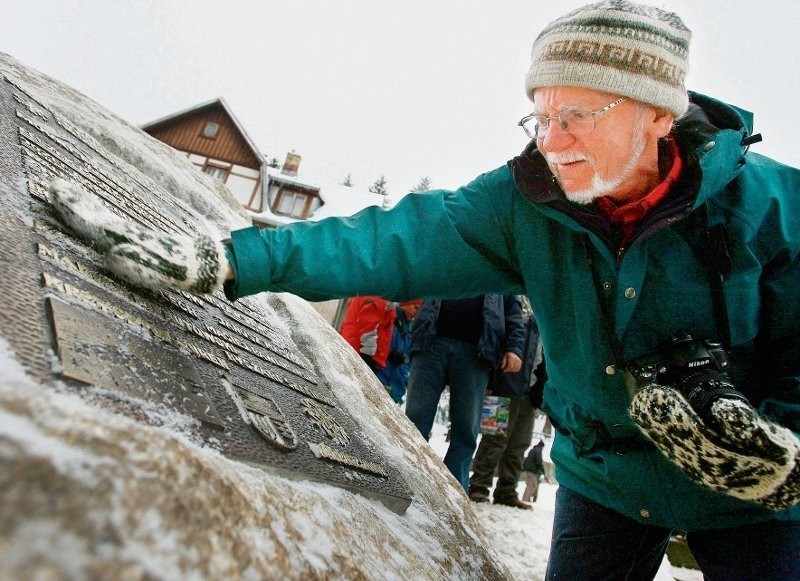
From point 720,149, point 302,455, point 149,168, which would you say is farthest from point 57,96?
point 720,149

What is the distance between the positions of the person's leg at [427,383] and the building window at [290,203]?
48.0 feet

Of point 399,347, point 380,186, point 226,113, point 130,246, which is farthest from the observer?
point 380,186

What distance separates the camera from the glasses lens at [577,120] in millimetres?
1594

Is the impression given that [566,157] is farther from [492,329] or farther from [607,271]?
[492,329]

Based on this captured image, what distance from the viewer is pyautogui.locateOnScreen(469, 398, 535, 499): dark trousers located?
4871 millimetres

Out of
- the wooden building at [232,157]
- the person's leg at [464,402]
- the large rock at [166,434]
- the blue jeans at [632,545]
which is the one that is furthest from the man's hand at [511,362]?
the wooden building at [232,157]

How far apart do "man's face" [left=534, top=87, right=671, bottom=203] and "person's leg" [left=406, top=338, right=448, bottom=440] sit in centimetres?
228

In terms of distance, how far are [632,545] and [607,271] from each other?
2.76 feet

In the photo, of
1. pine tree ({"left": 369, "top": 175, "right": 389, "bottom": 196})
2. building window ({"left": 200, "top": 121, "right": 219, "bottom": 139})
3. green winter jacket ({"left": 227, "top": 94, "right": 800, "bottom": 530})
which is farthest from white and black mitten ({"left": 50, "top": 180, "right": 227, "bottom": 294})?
pine tree ({"left": 369, "top": 175, "right": 389, "bottom": 196})

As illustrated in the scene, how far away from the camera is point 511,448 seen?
5.09 m

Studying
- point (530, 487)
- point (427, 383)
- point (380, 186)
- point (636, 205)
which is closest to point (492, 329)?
point (427, 383)

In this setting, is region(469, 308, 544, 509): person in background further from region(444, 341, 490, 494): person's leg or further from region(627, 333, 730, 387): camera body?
region(627, 333, 730, 387): camera body

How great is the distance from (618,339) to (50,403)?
4.42ft

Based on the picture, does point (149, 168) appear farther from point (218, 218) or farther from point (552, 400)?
point (552, 400)
